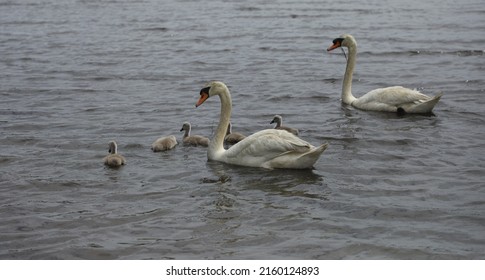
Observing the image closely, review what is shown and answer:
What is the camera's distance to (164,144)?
13141 millimetres

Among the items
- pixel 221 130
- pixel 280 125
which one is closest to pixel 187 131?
pixel 221 130

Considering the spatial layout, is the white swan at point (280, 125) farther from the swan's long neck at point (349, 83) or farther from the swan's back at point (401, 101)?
the swan's long neck at point (349, 83)

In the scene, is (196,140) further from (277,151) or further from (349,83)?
(349,83)

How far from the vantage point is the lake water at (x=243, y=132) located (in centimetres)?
945

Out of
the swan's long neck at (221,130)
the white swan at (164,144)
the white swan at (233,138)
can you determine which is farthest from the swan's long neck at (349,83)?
the white swan at (164,144)

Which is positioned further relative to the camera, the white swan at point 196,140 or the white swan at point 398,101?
the white swan at point 398,101

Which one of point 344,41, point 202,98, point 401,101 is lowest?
point 401,101

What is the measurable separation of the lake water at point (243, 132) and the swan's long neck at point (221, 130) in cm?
22

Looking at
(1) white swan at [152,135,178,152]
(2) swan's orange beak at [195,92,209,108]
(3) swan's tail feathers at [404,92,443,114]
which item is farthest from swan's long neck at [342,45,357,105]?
(1) white swan at [152,135,178,152]

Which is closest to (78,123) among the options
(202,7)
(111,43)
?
(111,43)

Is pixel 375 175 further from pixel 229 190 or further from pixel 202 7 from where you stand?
pixel 202 7

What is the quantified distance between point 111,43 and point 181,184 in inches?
590

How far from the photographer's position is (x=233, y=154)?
12336 mm

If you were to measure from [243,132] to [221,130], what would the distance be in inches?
61.3
